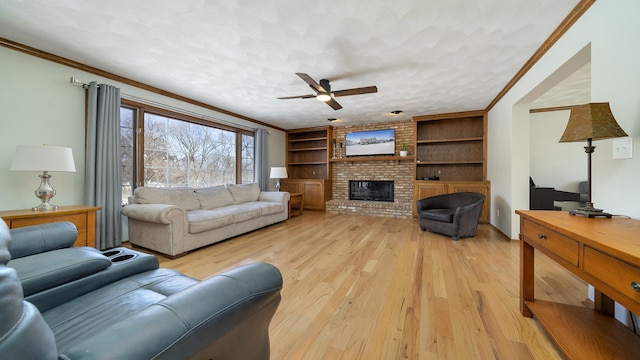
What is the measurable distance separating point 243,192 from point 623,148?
4697 millimetres

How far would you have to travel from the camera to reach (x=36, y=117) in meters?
2.53

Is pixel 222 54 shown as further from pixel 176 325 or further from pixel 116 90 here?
pixel 176 325

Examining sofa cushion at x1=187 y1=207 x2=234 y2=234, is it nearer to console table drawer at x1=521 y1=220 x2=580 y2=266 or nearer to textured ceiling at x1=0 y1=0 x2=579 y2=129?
textured ceiling at x1=0 y1=0 x2=579 y2=129

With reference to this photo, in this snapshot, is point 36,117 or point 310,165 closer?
point 36,117

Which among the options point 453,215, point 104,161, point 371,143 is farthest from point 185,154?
point 453,215

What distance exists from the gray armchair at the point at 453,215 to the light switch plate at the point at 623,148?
6.92 feet

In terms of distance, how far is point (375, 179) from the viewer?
620 centimetres

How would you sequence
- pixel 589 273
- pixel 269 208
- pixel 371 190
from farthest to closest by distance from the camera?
pixel 371 190, pixel 269 208, pixel 589 273

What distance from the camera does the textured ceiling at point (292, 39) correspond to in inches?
74.4

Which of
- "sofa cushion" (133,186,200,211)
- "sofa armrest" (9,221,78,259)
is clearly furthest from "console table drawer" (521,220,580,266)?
"sofa cushion" (133,186,200,211)

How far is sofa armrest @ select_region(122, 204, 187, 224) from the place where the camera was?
2.74 m

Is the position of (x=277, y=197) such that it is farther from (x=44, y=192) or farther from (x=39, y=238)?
(x=39, y=238)

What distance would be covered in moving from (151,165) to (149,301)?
3283 millimetres

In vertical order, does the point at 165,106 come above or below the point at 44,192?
above
